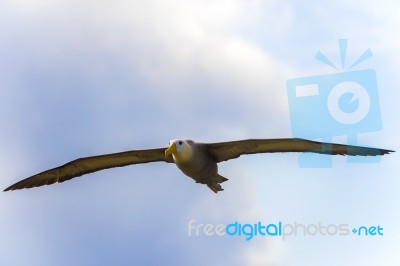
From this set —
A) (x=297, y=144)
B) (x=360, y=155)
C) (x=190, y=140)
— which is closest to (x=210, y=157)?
(x=190, y=140)

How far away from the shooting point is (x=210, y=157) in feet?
65.6

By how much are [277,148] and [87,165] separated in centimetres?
582

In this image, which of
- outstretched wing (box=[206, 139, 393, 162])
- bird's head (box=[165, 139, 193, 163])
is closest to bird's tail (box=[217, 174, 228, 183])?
outstretched wing (box=[206, 139, 393, 162])

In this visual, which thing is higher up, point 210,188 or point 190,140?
point 190,140

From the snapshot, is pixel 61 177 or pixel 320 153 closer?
pixel 320 153

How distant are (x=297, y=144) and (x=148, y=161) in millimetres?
4422

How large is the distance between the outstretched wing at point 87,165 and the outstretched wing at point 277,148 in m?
1.85

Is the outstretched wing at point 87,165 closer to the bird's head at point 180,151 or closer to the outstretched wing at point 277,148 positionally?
the outstretched wing at point 277,148

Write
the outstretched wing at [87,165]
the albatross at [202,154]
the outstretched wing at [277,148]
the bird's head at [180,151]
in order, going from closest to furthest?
1. the bird's head at [180,151]
2. the albatross at [202,154]
3. the outstretched wing at [277,148]
4. the outstretched wing at [87,165]

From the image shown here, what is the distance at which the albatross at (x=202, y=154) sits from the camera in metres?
19.1

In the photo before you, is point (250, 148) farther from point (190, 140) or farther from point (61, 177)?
point (61, 177)

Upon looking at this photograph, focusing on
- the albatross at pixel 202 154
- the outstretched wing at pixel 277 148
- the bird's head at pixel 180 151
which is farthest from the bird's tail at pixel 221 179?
the bird's head at pixel 180 151

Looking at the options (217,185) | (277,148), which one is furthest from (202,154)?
(277,148)

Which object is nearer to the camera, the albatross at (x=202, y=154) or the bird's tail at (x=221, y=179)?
the albatross at (x=202, y=154)
